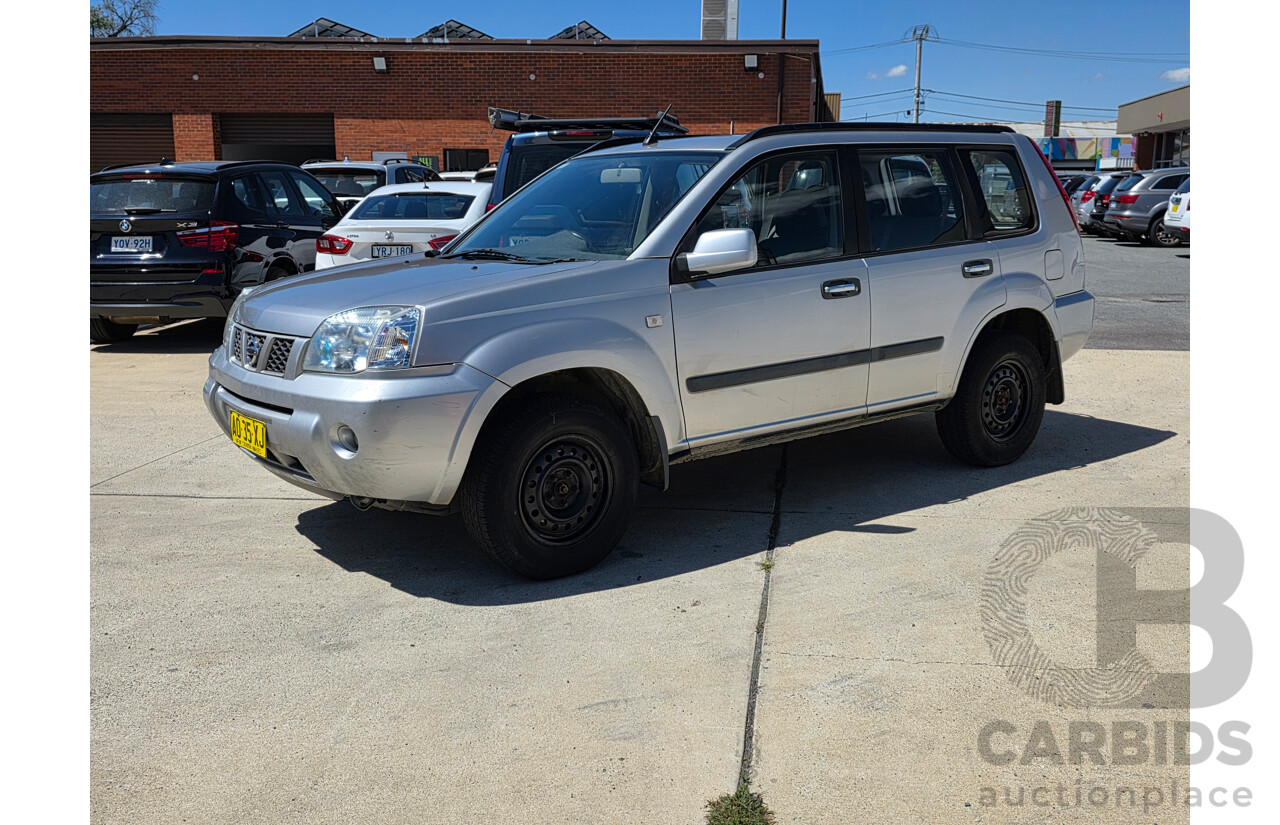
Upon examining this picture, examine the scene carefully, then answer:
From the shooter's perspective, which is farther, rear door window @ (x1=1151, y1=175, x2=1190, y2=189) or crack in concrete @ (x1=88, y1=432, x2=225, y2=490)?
rear door window @ (x1=1151, y1=175, x2=1190, y2=189)

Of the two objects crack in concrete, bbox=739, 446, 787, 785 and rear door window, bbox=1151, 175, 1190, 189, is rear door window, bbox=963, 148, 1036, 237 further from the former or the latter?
rear door window, bbox=1151, 175, 1190, 189

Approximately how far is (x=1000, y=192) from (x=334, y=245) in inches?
247

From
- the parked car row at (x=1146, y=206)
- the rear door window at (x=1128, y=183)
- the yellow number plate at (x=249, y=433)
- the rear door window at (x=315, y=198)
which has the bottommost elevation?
the yellow number plate at (x=249, y=433)

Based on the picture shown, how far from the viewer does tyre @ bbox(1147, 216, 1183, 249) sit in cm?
2467

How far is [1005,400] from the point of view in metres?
5.93

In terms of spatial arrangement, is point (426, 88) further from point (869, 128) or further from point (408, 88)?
point (869, 128)

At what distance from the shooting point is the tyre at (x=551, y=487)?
412cm

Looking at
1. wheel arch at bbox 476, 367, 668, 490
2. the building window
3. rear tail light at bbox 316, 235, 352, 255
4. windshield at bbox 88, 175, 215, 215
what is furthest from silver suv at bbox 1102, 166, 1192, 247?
wheel arch at bbox 476, 367, 668, 490

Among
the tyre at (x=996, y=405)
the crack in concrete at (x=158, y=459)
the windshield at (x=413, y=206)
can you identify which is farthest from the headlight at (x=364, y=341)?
the windshield at (x=413, y=206)

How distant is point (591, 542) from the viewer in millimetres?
4430

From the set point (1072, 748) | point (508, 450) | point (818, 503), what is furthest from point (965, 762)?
point (818, 503)

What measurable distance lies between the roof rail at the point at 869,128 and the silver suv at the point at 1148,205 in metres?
21.3

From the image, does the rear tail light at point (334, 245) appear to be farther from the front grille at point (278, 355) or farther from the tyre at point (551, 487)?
the tyre at point (551, 487)

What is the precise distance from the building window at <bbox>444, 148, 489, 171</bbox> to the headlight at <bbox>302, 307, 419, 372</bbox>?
2298 centimetres
